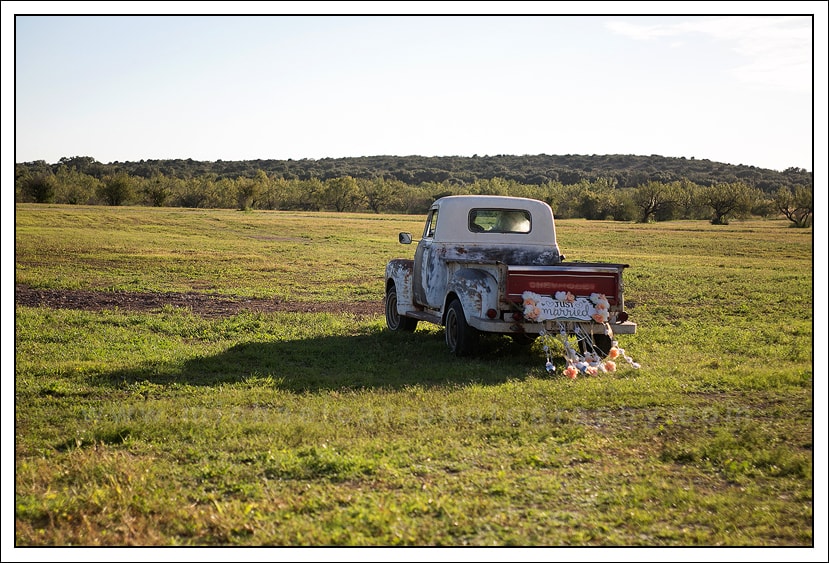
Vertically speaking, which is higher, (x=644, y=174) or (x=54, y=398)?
(x=644, y=174)

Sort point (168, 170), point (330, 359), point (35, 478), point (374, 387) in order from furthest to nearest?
point (168, 170), point (330, 359), point (374, 387), point (35, 478)

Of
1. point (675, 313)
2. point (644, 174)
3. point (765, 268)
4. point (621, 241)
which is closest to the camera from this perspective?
point (675, 313)

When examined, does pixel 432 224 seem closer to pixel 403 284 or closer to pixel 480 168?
pixel 403 284

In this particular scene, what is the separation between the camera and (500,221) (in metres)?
13.2

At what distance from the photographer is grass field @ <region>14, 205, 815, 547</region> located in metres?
5.21

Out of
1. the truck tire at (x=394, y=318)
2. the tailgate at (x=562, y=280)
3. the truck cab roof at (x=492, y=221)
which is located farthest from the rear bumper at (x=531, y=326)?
the truck tire at (x=394, y=318)

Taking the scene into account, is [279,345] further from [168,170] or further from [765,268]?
[168,170]

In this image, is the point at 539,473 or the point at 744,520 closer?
the point at 744,520

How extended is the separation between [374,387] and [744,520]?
481cm

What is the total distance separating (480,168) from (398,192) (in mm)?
44598

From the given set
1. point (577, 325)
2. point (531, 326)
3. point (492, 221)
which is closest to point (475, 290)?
point (531, 326)

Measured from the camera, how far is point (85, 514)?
5.31m

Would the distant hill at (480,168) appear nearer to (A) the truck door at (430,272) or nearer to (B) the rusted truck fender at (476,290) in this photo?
(A) the truck door at (430,272)

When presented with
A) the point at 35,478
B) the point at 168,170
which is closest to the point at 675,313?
the point at 35,478
